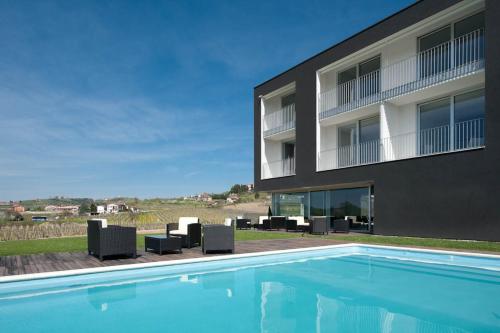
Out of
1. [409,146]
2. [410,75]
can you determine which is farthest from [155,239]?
[410,75]

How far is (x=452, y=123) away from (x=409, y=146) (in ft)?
5.81

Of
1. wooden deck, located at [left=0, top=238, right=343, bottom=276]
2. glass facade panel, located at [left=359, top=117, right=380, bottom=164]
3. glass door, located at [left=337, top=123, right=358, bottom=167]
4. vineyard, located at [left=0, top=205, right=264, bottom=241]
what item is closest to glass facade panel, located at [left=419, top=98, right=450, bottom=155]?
glass facade panel, located at [left=359, top=117, right=380, bottom=164]

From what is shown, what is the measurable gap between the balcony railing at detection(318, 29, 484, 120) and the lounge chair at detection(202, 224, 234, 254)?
8.96 metres

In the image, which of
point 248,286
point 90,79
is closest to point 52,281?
point 248,286

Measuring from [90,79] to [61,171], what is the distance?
21288 mm

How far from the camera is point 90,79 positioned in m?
22.3

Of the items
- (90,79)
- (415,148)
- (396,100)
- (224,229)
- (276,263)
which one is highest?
(90,79)

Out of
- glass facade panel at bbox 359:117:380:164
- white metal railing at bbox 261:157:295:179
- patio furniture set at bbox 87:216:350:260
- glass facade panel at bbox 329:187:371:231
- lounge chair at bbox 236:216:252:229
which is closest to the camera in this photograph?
patio furniture set at bbox 87:216:350:260

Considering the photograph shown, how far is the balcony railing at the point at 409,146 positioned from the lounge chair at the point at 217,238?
317 inches

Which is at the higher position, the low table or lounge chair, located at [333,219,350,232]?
the low table

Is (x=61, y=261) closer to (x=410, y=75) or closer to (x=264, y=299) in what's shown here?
(x=264, y=299)

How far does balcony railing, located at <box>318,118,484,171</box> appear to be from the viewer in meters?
11.9

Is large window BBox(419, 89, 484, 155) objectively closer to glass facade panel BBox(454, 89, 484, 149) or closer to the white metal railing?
glass facade panel BBox(454, 89, 484, 149)

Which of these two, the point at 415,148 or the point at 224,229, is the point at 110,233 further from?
the point at 415,148
